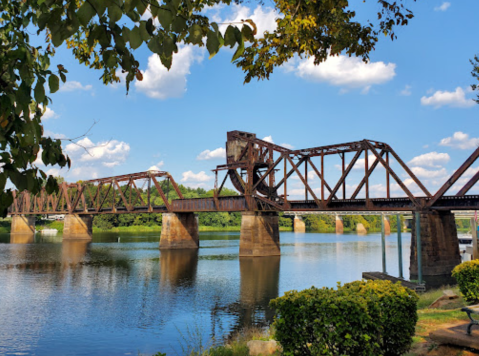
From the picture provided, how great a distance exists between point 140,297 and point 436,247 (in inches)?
1010

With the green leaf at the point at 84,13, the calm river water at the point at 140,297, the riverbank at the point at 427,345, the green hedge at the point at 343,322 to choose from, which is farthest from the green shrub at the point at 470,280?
the green leaf at the point at 84,13

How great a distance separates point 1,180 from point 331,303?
6.57 meters

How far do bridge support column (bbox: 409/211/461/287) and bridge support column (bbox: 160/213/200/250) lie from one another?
42425mm

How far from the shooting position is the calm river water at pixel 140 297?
18.8 m

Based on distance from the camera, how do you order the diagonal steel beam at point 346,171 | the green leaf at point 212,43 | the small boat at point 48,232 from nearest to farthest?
the green leaf at point 212,43 < the diagonal steel beam at point 346,171 < the small boat at point 48,232

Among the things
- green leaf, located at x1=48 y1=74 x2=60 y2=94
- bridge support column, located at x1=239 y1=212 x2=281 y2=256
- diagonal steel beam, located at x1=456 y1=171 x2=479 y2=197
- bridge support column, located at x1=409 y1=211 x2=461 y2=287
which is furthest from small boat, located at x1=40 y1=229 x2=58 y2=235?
green leaf, located at x1=48 y1=74 x2=60 y2=94

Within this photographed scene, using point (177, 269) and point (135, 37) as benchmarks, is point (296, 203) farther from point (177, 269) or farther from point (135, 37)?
point (135, 37)

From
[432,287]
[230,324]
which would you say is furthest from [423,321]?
[432,287]

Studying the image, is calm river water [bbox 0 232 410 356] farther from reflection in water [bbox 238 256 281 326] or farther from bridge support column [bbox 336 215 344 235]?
bridge support column [bbox 336 215 344 235]

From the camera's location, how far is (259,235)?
57.0 meters

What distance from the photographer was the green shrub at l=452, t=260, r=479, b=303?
15.7 m

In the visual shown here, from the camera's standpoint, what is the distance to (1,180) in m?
3.53

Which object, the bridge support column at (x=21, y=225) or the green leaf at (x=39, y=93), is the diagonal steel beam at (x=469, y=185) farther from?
the bridge support column at (x=21, y=225)

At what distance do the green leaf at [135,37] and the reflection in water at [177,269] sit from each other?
33619 mm
